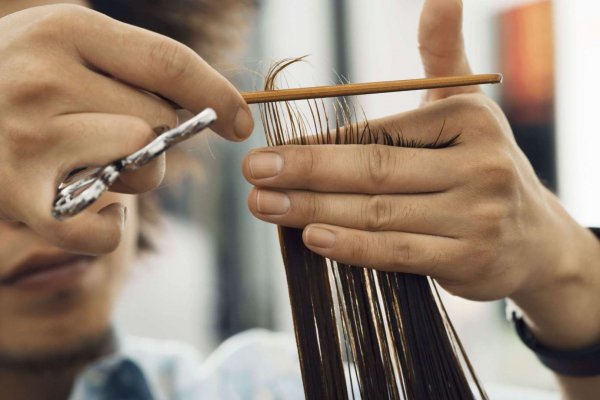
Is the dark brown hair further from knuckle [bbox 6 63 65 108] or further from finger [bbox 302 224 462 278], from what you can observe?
knuckle [bbox 6 63 65 108]

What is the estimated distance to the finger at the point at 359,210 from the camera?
0.71 metres

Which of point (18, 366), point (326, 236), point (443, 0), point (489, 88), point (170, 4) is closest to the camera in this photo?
point (326, 236)

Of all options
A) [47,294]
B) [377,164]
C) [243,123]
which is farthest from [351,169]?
[47,294]

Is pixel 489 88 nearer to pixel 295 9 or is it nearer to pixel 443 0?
pixel 295 9

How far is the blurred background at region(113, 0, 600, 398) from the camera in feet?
8.14

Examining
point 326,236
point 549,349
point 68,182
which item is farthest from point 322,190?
point 549,349

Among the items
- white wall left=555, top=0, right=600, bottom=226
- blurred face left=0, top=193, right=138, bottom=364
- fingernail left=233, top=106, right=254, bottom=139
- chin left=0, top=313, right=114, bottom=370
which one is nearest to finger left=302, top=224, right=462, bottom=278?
fingernail left=233, top=106, right=254, bottom=139

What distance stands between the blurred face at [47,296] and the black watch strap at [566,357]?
0.80 m

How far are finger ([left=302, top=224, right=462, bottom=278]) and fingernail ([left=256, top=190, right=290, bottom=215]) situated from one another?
0.13ft

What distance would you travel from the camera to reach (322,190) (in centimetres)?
72

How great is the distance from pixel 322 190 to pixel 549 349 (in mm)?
571

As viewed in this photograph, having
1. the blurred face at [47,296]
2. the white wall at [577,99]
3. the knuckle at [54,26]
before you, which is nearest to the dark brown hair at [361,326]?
the knuckle at [54,26]

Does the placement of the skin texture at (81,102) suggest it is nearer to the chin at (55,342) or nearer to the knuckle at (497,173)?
the knuckle at (497,173)

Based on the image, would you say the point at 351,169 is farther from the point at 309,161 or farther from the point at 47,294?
the point at 47,294
